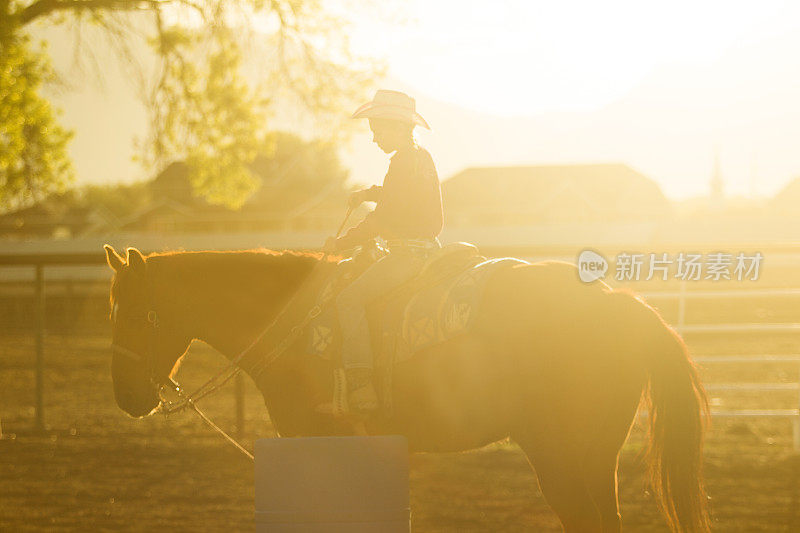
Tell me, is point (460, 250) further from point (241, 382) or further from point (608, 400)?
point (241, 382)

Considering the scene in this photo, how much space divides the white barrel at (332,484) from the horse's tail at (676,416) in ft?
3.83

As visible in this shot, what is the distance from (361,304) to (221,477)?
3564mm

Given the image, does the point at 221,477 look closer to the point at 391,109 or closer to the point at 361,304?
the point at 361,304

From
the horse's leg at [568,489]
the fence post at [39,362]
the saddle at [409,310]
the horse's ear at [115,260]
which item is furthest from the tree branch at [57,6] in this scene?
the horse's leg at [568,489]

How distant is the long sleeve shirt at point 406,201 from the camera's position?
3.93m

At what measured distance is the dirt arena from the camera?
564 cm

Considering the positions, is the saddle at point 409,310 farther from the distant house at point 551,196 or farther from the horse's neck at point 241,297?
the distant house at point 551,196

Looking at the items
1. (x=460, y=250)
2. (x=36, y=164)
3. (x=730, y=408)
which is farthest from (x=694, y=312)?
(x=460, y=250)

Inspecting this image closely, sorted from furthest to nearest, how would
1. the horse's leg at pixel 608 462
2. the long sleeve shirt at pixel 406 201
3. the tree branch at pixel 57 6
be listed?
the tree branch at pixel 57 6
the long sleeve shirt at pixel 406 201
the horse's leg at pixel 608 462

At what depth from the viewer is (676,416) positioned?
12.1ft

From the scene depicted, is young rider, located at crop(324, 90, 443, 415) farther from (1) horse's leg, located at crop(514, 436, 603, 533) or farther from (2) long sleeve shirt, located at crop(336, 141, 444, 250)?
(1) horse's leg, located at crop(514, 436, 603, 533)

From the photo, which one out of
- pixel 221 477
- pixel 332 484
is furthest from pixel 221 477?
pixel 332 484

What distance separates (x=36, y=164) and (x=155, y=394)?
12542mm

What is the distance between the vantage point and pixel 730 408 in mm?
9500
